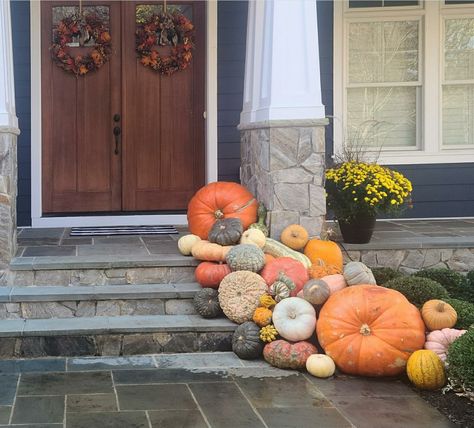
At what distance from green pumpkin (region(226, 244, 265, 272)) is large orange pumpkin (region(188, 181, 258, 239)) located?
2.17ft

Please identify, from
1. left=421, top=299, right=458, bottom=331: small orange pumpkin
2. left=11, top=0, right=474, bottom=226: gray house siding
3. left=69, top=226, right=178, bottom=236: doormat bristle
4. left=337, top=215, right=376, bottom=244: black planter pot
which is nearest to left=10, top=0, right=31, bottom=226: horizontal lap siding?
left=11, top=0, right=474, bottom=226: gray house siding

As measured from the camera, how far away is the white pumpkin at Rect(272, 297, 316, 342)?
4.93m

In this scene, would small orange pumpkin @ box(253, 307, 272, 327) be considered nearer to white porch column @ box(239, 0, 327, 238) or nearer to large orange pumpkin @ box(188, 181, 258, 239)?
white porch column @ box(239, 0, 327, 238)

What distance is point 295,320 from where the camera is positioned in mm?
4957

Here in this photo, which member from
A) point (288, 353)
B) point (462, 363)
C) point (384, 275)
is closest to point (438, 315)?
point (462, 363)

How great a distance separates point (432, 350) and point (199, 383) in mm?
1403

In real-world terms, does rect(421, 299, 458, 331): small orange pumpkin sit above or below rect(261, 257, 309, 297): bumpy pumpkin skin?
below

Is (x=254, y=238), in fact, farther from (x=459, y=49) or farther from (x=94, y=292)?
(x=459, y=49)

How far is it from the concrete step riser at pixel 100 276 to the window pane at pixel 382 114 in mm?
3106

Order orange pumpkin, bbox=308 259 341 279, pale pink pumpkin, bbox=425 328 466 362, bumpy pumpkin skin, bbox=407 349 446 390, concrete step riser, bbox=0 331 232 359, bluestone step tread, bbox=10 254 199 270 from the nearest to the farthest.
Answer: bumpy pumpkin skin, bbox=407 349 446 390 < pale pink pumpkin, bbox=425 328 466 362 < concrete step riser, bbox=0 331 232 359 < orange pumpkin, bbox=308 259 341 279 < bluestone step tread, bbox=10 254 199 270

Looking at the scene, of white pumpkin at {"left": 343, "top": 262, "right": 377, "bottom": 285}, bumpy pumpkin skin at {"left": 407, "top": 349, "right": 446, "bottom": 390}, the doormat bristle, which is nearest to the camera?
bumpy pumpkin skin at {"left": 407, "top": 349, "right": 446, "bottom": 390}

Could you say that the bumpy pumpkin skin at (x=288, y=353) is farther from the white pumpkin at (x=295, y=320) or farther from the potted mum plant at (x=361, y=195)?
the potted mum plant at (x=361, y=195)

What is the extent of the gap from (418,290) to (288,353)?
108cm

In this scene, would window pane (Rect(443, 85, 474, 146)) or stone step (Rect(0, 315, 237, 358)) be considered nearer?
stone step (Rect(0, 315, 237, 358))
